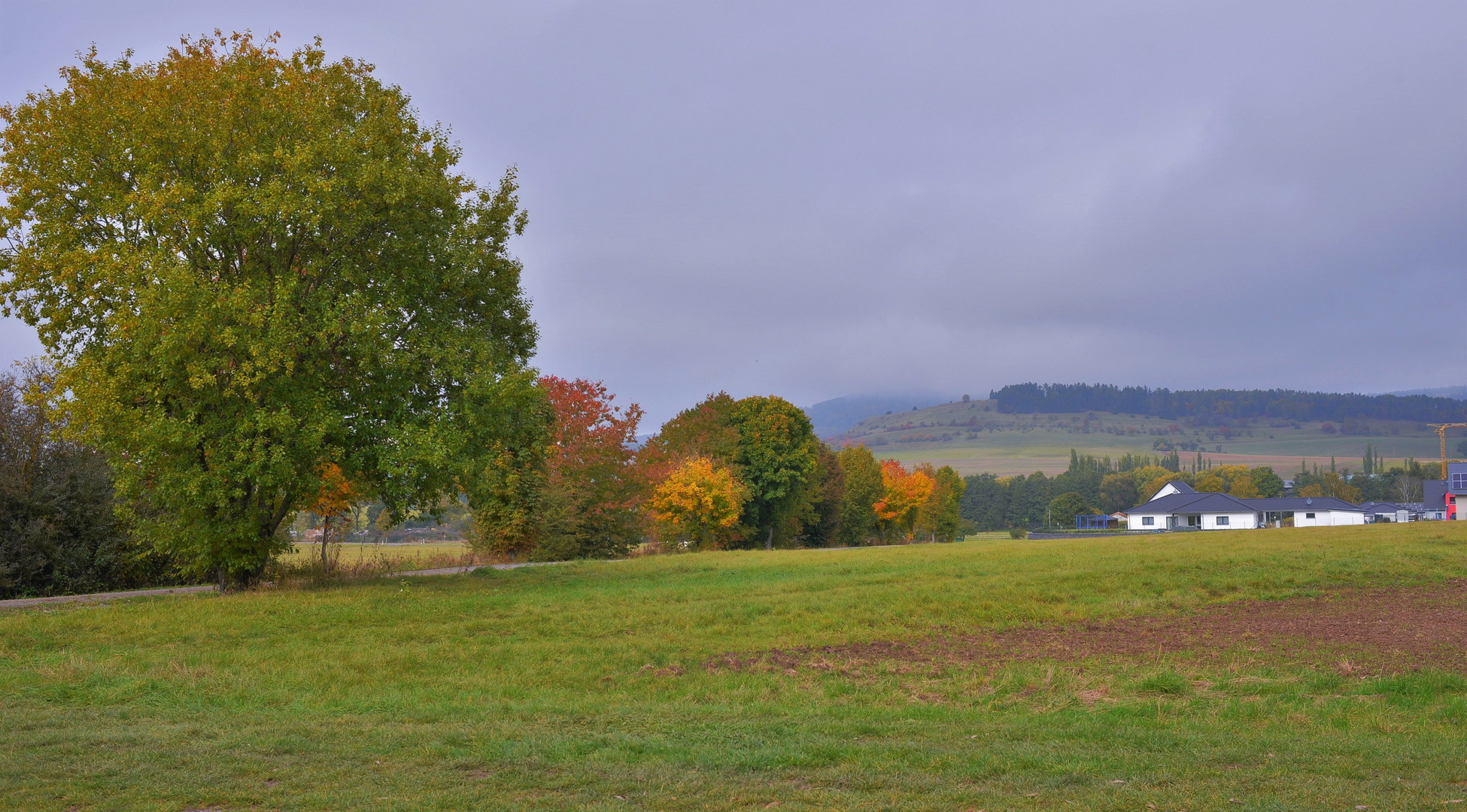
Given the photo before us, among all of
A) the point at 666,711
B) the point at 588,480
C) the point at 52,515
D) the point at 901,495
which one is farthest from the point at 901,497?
the point at 666,711

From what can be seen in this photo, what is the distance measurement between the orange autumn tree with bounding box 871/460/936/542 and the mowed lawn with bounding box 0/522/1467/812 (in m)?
68.9

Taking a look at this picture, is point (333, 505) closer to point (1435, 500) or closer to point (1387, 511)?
point (1435, 500)

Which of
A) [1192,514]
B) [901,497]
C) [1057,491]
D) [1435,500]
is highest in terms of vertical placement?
[901,497]

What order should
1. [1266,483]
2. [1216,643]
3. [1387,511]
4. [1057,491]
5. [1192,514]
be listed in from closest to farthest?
[1216,643], [1192,514], [1387,511], [1266,483], [1057,491]

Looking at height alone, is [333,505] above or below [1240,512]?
above

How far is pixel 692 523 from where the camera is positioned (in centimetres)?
5388

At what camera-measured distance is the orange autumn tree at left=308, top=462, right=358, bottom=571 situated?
88.5 feet

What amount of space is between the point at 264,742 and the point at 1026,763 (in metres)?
7.41

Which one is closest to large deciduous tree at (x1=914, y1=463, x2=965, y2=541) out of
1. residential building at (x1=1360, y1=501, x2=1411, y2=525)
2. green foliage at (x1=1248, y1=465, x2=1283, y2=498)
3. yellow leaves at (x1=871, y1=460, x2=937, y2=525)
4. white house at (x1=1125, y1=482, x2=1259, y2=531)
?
yellow leaves at (x1=871, y1=460, x2=937, y2=525)

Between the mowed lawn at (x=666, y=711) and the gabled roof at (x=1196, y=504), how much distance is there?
98.5 meters

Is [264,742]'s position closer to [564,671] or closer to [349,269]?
[564,671]

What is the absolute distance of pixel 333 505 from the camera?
2906 cm

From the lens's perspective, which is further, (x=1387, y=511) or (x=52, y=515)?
(x=1387, y=511)

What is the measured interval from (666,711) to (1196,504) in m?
118
